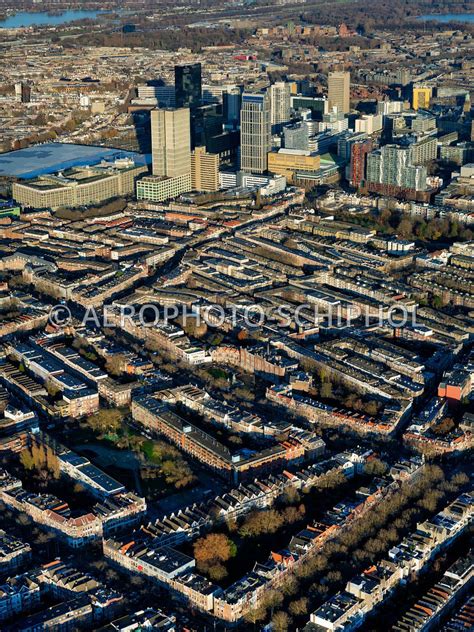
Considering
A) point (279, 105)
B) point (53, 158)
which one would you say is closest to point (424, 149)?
point (279, 105)

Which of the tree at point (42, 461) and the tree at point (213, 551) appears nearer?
the tree at point (213, 551)

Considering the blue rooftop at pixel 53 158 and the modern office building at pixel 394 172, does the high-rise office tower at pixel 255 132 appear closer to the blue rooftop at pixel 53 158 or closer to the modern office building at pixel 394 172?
the modern office building at pixel 394 172

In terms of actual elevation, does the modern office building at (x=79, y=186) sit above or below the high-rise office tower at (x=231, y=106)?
below

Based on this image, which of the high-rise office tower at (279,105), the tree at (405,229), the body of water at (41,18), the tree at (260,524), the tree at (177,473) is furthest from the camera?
the body of water at (41,18)

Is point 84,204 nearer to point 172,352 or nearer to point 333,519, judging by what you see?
point 172,352

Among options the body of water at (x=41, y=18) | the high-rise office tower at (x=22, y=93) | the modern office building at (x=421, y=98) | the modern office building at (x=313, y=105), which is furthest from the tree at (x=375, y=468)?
the body of water at (x=41, y=18)

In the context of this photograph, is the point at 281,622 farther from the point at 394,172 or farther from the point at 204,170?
the point at 204,170
